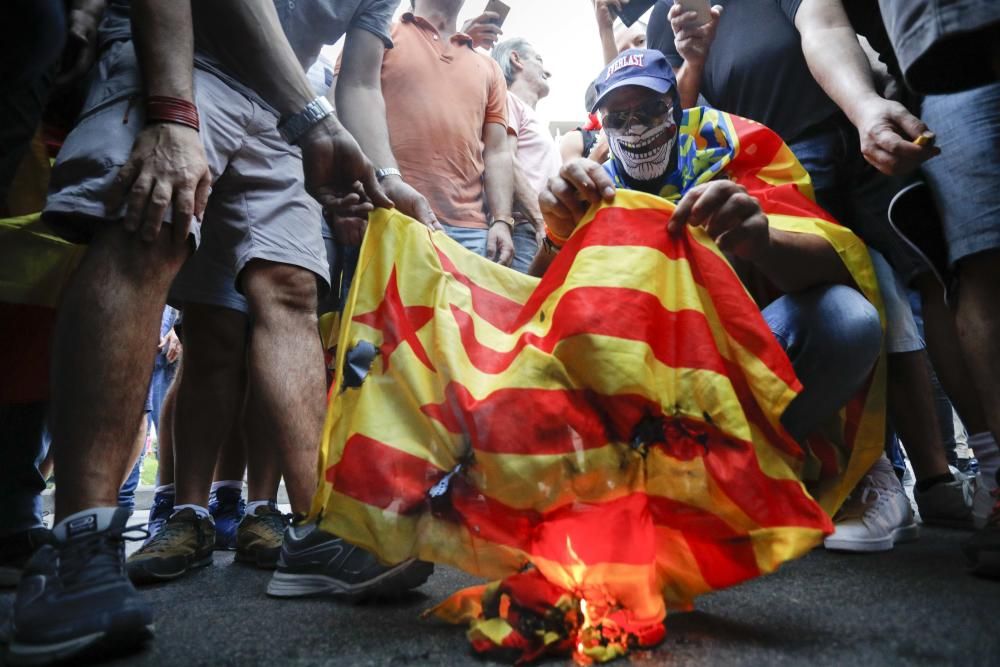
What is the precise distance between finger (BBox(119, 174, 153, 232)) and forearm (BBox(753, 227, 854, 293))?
3.27 ft

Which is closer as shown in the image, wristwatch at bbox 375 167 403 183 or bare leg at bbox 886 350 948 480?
wristwatch at bbox 375 167 403 183

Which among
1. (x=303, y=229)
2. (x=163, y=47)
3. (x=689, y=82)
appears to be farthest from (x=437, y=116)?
(x=163, y=47)

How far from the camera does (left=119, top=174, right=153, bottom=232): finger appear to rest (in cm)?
98

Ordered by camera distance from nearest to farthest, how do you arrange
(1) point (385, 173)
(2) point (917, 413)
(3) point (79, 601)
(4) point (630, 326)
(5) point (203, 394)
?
(3) point (79, 601) < (4) point (630, 326) < (1) point (385, 173) < (5) point (203, 394) < (2) point (917, 413)

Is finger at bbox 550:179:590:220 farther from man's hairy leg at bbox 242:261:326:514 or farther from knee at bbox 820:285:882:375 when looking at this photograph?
man's hairy leg at bbox 242:261:326:514

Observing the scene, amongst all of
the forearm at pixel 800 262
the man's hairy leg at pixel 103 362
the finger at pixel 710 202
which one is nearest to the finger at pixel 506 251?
the forearm at pixel 800 262

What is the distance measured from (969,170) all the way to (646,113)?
0.61 metres

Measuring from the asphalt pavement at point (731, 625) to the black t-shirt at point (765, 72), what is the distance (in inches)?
43.6

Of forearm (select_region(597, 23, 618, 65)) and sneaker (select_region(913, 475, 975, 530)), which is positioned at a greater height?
forearm (select_region(597, 23, 618, 65))

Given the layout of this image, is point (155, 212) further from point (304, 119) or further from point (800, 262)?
point (800, 262)

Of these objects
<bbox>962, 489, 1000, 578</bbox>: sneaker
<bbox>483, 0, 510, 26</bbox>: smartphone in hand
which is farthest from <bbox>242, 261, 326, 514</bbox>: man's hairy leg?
<bbox>483, 0, 510, 26</bbox>: smartphone in hand

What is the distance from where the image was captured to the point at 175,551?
4.68ft

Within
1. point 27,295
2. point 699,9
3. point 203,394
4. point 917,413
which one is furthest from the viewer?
point 699,9

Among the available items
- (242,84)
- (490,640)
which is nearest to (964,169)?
(490,640)
